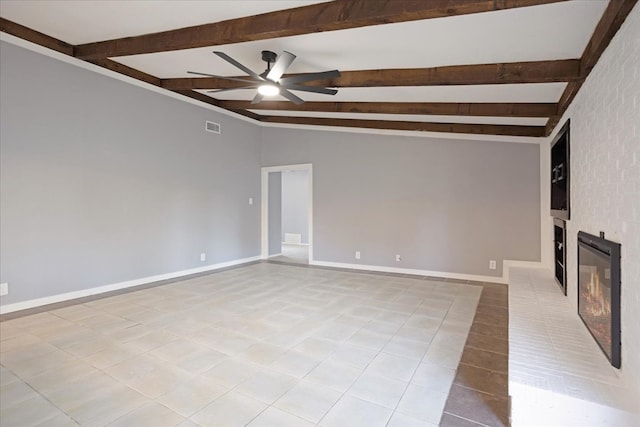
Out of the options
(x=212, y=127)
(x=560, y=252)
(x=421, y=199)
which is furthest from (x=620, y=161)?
(x=212, y=127)

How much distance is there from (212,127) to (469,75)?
4463mm

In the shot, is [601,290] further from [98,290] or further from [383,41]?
[98,290]

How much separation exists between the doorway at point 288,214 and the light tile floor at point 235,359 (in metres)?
2.91

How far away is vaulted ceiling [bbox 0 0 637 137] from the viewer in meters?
2.12

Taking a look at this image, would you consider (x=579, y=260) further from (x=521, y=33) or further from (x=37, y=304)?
(x=37, y=304)

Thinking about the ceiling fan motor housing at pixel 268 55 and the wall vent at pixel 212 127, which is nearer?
the ceiling fan motor housing at pixel 268 55

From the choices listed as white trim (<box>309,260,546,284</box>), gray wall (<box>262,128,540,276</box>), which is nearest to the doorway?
gray wall (<box>262,128,540,276</box>)

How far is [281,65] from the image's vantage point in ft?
9.87

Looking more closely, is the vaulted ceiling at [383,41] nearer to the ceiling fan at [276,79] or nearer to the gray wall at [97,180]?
the ceiling fan at [276,79]

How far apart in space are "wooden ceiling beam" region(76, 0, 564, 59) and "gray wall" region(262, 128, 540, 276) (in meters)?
3.68

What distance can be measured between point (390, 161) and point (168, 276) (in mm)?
4183

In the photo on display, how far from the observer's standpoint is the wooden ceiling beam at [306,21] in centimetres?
194

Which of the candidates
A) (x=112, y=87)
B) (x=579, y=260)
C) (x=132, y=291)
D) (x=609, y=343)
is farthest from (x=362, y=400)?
(x=112, y=87)

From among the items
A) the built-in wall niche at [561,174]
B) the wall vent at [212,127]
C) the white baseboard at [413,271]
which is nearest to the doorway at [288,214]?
the white baseboard at [413,271]
